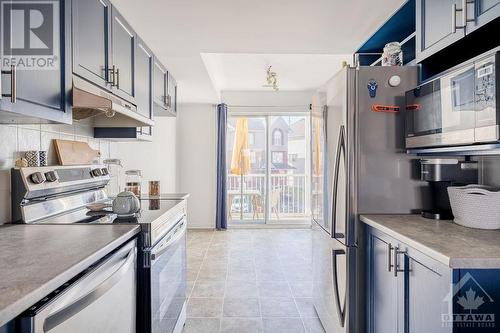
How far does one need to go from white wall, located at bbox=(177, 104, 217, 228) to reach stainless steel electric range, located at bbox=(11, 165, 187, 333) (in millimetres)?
3385

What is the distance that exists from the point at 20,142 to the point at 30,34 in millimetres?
580

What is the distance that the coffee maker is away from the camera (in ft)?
5.36

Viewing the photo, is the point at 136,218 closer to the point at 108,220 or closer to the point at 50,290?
the point at 108,220

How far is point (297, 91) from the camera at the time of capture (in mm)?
5488

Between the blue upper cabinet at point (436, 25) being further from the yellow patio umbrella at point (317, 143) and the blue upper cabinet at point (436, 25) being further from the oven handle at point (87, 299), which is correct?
the oven handle at point (87, 299)

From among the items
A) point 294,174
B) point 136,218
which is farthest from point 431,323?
point 294,174

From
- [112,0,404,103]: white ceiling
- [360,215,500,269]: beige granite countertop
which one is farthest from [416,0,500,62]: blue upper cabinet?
[360,215,500,269]: beige granite countertop

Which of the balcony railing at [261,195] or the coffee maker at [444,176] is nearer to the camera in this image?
the coffee maker at [444,176]

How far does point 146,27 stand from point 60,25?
110cm

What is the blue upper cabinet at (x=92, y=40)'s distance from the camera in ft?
4.64

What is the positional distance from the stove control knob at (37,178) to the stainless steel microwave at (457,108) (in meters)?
1.99

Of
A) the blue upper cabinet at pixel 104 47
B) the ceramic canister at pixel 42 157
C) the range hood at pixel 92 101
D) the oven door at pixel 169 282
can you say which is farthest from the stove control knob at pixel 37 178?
the oven door at pixel 169 282

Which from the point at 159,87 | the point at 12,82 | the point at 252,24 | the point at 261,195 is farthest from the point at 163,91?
the point at 261,195

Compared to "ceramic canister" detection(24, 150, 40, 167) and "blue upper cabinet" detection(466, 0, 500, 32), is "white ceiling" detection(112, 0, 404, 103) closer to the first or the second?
"blue upper cabinet" detection(466, 0, 500, 32)
